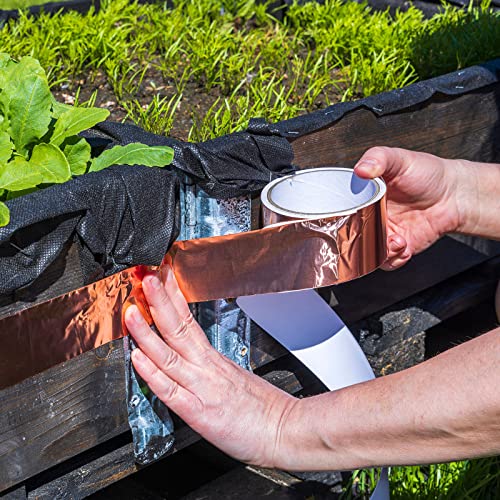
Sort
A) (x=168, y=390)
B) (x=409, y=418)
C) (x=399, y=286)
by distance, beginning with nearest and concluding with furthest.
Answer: (x=409, y=418), (x=168, y=390), (x=399, y=286)

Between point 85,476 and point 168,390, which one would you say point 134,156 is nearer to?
point 168,390

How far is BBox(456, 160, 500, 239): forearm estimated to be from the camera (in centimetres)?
186

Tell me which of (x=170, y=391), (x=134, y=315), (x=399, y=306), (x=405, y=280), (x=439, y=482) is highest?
(x=134, y=315)

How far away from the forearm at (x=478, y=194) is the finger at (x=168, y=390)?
0.79 meters

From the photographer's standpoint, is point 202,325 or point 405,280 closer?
point 202,325

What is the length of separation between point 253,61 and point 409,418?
153 centimetres

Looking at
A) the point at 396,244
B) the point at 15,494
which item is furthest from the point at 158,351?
the point at 396,244

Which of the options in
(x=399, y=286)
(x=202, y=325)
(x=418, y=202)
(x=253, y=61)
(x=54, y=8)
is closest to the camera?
(x=202, y=325)

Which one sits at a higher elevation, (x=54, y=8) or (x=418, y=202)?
(x=54, y=8)

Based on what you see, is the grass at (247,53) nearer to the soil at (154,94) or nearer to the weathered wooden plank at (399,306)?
the soil at (154,94)

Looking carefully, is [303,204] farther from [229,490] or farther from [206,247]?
[229,490]

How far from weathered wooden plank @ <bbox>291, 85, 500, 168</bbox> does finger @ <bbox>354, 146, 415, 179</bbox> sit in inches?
6.6

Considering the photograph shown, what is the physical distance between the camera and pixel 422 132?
6.59 ft

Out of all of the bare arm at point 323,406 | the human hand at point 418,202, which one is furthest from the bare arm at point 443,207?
the bare arm at point 323,406
